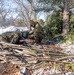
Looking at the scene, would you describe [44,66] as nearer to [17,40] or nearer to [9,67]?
[9,67]


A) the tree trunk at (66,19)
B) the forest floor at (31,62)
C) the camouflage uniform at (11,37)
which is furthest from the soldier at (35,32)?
the forest floor at (31,62)

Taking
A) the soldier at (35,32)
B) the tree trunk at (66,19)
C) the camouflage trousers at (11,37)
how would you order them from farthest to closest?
the tree trunk at (66,19), the soldier at (35,32), the camouflage trousers at (11,37)

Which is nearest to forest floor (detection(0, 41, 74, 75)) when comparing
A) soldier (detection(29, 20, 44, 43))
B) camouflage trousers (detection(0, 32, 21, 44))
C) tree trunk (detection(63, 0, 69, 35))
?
camouflage trousers (detection(0, 32, 21, 44))

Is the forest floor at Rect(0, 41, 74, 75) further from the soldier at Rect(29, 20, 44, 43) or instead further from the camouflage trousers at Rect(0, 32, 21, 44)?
the soldier at Rect(29, 20, 44, 43)

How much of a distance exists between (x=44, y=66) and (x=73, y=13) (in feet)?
23.8

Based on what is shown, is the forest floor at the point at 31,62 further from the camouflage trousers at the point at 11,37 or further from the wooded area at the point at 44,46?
the camouflage trousers at the point at 11,37

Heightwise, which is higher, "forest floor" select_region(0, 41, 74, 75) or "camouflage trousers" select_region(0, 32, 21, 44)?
"camouflage trousers" select_region(0, 32, 21, 44)

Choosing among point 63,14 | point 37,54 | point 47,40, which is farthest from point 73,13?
point 37,54

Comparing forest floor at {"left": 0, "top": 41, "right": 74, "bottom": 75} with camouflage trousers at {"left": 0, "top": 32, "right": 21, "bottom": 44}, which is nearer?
forest floor at {"left": 0, "top": 41, "right": 74, "bottom": 75}

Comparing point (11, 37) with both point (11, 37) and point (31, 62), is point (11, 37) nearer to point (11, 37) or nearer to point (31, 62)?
point (11, 37)

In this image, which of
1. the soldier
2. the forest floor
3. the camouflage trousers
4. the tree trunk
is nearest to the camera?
the forest floor

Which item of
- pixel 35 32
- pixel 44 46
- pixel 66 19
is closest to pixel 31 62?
pixel 44 46

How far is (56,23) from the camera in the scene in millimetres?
12609

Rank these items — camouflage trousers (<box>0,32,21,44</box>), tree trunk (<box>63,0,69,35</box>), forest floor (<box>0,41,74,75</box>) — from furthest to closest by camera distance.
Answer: tree trunk (<box>63,0,69,35</box>), camouflage trousers (<box>0,32,21,44</box>), forest floor (<box>0,41,74,75</box>)
